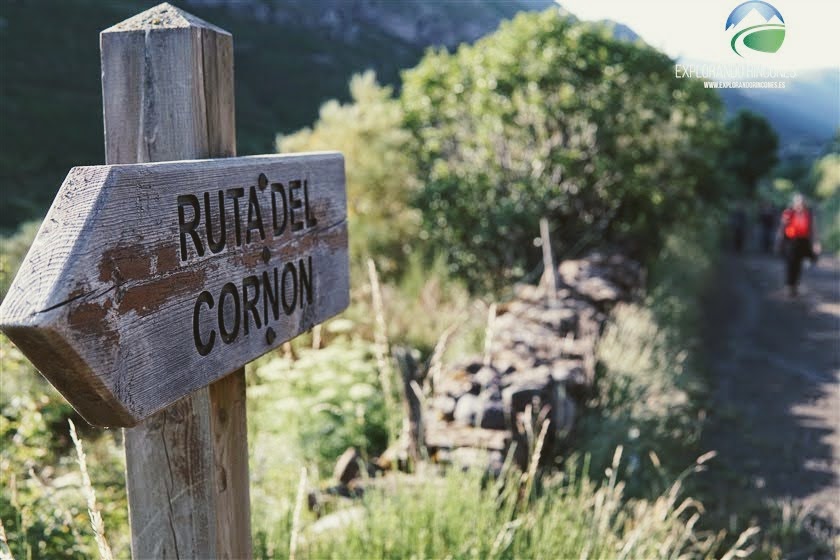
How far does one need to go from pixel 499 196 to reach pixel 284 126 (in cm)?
3884

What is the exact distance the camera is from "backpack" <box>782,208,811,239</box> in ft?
34.9

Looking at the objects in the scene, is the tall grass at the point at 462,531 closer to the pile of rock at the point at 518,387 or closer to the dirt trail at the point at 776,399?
the pile of rock at the point at 518,387

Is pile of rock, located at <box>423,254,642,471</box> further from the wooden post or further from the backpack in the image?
the backpack

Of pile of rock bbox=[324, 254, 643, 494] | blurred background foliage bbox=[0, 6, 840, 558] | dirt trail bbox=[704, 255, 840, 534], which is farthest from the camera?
dirt trail bbox=[704, 255, 840, 534]

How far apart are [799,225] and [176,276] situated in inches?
435

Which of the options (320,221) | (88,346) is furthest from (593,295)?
(88,346)

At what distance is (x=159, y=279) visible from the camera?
48.6 inches

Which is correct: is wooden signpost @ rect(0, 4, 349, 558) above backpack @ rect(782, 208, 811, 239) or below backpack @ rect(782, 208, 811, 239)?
above

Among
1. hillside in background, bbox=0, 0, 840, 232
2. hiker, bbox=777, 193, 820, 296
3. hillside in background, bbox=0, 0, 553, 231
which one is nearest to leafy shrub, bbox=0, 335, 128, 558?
hiker, bbox=777, 193, 820, 296

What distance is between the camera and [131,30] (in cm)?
157

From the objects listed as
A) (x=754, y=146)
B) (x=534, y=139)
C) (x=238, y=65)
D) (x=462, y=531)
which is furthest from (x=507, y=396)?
(x=238, y=65)

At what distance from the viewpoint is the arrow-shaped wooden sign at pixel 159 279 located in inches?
40.9

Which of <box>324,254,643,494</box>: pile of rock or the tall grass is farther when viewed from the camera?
<box>324,254,643,494</box>: pile of rock

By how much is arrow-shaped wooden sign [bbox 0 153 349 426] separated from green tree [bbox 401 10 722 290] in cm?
594
